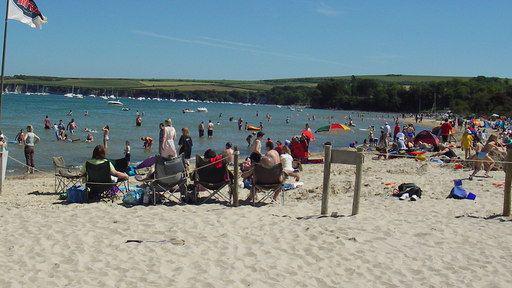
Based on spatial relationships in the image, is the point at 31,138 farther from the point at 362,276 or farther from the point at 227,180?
the point at 362,276

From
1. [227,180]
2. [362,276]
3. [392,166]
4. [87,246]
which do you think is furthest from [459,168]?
[87,246]

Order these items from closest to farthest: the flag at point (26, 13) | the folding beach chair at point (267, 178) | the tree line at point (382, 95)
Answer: the folding beach chair at point (267, 178)
the flag at point (26, 13)
the tree line at point (382, 95)

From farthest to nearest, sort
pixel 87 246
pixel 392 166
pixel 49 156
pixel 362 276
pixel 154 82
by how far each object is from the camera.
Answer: pixel 154 82
pixel 49 156
pixel 392 166
pixel 87 246
pixel 362 276

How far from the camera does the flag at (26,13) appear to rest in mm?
12109

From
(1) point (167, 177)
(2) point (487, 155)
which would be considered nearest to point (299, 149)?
(2) point (487, 155)

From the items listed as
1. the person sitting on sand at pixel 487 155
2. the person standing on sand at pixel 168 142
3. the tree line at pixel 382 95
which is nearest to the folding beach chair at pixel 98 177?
the person standing on sand at pixel 168 142

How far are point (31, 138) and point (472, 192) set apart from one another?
38.5 ft

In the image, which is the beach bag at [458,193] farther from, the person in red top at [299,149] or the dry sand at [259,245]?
the person in red top at [299,149]

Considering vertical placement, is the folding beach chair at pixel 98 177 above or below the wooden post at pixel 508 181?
below

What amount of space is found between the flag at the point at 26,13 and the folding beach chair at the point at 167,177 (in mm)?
4847

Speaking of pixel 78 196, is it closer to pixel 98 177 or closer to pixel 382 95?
pixel 98 177

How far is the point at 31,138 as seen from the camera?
1598 cm

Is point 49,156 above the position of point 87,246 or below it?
below

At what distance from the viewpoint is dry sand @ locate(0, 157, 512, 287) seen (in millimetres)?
5988
